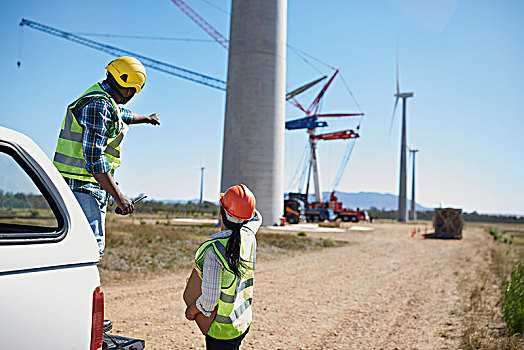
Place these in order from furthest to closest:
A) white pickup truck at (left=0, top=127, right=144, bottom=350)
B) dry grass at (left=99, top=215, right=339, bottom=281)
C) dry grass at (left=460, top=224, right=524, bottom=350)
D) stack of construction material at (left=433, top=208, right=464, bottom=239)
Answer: stack of construction material at (left=433, top=208, right=464, bottom=239) < dry grass at (left=99, top=215, right=339, bottom=281) < dry grass at (left=460, top=224, right=524, bottom=350) < white pickup truck at (left=0, top=127, right=144, bottom=350)

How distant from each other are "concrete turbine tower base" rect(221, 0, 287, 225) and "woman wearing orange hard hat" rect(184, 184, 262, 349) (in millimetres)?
25157

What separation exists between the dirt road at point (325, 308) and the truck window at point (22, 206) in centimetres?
254

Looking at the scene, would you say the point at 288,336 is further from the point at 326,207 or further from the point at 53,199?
the point at 326,207

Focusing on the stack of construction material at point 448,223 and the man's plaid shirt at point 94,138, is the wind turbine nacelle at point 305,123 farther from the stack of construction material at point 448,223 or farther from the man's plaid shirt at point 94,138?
the man's plaid shirt at point 94,138

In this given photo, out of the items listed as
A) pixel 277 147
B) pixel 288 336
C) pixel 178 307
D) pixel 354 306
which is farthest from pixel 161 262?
pixel 277 147

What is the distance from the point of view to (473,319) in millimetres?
6988

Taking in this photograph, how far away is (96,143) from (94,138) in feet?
0.11

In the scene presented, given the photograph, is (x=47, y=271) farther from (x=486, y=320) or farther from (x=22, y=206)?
(x=486, y=320)

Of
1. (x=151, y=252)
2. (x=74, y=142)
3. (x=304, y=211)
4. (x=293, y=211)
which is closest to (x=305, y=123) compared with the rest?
(x=304, y=211)

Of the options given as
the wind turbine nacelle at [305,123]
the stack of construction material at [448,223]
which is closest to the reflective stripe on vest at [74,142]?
the stack of construction material at [448,223]

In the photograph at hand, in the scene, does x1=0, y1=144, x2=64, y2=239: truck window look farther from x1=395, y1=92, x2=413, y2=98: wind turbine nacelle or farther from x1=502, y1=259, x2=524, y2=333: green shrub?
x1=395, y1=92, x2=413, y2=98: wind turbine nacelle

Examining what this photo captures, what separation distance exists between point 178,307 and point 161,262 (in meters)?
4.81

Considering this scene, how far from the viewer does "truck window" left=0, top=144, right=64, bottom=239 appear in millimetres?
2148

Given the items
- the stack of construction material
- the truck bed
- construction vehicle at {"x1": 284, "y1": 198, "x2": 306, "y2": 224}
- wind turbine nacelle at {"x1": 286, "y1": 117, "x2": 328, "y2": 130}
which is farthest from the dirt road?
wind turbine nacelle at {"x1": 286, "y1": 117, "x2": 328, "y2": 130}
